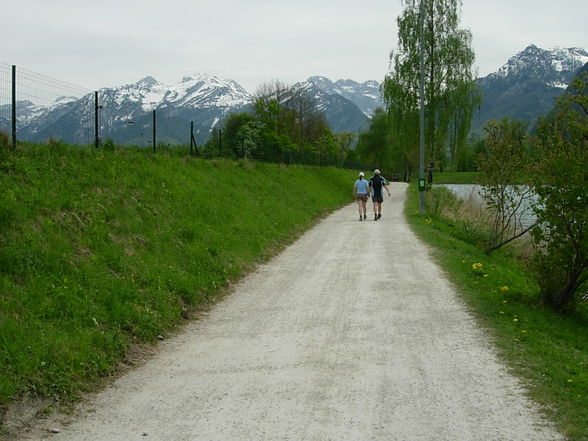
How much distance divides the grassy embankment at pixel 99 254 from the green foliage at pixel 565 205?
5.45 meters

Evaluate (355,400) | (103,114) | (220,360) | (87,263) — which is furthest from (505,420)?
(103,114)

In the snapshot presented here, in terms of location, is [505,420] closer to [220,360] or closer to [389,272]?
[220,360]

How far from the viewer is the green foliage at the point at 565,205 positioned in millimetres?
8469

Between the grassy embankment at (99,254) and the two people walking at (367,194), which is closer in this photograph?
the grassy embankment at (99,254)

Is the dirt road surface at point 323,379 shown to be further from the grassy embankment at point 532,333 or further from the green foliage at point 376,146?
the green foliage at point 376,146

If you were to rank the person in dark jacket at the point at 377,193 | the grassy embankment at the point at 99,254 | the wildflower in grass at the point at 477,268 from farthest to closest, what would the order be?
the person in dark jacket at the point at 377,193 < the wildflower in grass at the point at 477,268 < the grassy embankment at the point at 99,254

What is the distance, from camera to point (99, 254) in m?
8.42

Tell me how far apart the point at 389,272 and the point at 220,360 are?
5778 millimetres

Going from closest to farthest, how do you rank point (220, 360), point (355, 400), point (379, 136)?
point (355, 400), point (220, 360), point (379, 136)

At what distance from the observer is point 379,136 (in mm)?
94875

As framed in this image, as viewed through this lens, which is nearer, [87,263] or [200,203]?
[87,263]

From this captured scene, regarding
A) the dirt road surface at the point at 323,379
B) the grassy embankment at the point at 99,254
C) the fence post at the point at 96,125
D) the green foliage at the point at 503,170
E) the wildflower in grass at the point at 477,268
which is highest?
the fence post at the point at 96,125

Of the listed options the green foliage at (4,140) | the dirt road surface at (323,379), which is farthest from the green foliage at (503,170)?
the green foliage at (4,140)

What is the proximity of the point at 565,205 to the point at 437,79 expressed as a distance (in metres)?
30.5
